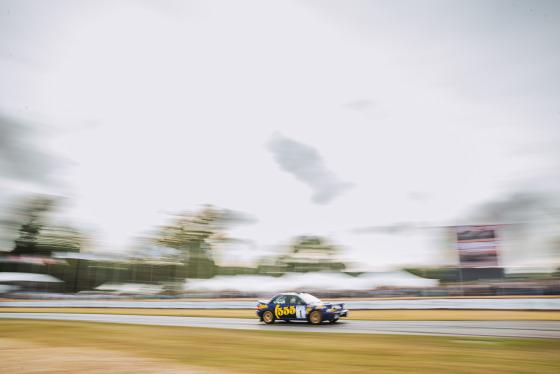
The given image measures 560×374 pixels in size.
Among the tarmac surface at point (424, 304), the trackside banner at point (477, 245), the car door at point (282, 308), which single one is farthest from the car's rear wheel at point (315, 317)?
the trackside banner at point (477, 245)

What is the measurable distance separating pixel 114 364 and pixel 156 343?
2.66 metres

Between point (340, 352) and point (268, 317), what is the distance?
23.5 feet

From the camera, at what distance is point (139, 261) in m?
45.8

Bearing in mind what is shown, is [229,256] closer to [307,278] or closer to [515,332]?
[307,278]

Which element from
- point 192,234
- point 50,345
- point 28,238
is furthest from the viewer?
point 192,234

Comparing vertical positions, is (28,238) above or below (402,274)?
above

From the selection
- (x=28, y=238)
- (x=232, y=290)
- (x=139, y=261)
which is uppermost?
(x=28, y=238)

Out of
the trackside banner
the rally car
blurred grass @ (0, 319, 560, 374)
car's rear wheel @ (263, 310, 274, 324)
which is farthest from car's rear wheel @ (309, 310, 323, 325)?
the trackside banner

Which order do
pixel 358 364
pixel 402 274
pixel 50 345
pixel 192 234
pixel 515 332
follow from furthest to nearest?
1. pixel 192 234
2. pixel 402 274
3. pixel 515 332
4. pixel 50 345
5. pixel 358 364

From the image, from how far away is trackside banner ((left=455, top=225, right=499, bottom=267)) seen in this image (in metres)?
34.2

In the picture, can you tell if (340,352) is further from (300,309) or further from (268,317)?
(268,317)

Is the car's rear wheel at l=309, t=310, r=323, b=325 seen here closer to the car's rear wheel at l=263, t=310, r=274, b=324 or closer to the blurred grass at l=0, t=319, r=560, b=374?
the car's rear wheel at l=263, t=310, r=274, b=324

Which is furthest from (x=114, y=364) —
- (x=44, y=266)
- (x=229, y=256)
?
(x=44, y=266)

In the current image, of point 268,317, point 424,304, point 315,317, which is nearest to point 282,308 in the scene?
point 268,317
